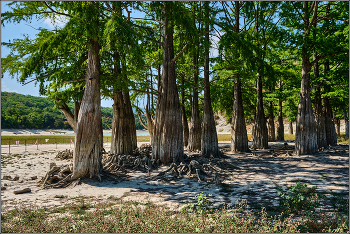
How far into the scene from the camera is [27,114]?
60.7 m

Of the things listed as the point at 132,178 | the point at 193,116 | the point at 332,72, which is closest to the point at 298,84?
the point at 332,72

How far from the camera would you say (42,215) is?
18.7ft

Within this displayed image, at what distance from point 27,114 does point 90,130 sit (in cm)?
6215

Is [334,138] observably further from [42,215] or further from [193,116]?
[42,215]

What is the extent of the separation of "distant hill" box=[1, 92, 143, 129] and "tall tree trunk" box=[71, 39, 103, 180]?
31658mm

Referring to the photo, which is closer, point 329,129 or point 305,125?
point 305,125

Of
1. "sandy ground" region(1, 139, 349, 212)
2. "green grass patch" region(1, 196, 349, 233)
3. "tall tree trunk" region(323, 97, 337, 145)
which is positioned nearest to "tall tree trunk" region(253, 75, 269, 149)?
"tall tree trunk" region(323, 97, 337, 145)

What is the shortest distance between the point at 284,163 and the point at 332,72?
8.54m

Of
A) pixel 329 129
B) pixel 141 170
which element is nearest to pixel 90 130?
pixel 141 170

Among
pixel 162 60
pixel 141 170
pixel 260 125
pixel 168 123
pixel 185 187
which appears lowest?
pixel 185 187

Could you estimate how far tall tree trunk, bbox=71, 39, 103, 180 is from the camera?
962cm

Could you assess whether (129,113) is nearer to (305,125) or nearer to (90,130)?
(90,130)

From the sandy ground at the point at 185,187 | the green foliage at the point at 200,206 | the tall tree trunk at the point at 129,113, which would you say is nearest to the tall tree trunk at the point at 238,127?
the sandy ground at the point at 185,187

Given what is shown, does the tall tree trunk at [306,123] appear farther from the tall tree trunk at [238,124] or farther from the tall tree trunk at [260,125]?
the tall tree trunk at [260,125]
